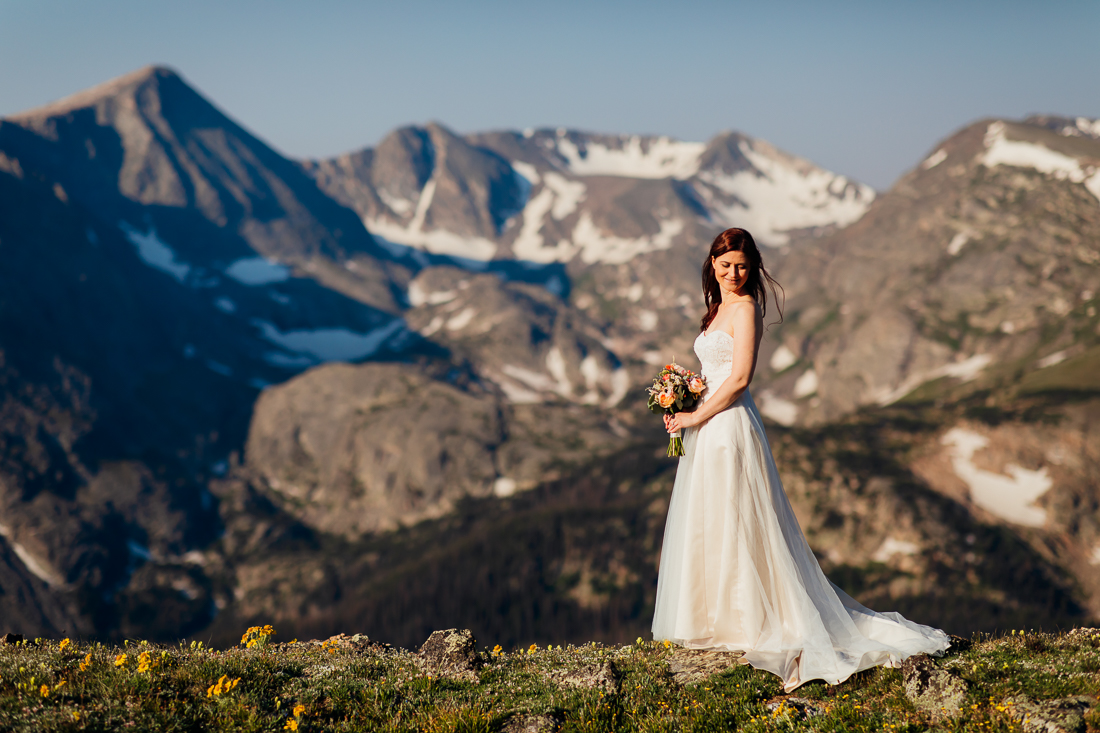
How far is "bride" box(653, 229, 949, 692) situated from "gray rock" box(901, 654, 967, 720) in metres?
0.93

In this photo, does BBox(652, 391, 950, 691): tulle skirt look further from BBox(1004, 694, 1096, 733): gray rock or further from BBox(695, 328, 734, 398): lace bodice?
BBox(1004, 694, 1096, 733): gray rock

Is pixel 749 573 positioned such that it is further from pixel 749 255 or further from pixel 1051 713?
pixel 749 255

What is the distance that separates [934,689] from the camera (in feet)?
37.7

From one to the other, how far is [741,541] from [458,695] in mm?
5400

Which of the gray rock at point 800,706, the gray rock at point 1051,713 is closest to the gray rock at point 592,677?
the gray rock at point 800,706

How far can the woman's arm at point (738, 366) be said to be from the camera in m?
13.7

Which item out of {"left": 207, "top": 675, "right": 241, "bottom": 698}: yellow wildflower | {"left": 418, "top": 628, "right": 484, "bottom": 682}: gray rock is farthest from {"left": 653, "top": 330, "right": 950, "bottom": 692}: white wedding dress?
{"left": 207, "top": 675, "right": 241, "bottom": 698}: yellow wildflower

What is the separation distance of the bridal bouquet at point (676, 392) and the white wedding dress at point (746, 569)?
10.6 inches

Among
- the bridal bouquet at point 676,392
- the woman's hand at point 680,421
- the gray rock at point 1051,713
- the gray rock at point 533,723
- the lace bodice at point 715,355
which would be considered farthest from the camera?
the bridal bouquet at point 676,392

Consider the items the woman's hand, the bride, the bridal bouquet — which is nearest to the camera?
the bride

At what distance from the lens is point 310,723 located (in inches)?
458

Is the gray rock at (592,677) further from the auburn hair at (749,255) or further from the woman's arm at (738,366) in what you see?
the auburn hair at (749,255)

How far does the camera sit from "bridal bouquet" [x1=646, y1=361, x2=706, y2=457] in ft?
47.9

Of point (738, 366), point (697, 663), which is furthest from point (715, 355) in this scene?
point (697, 663)
